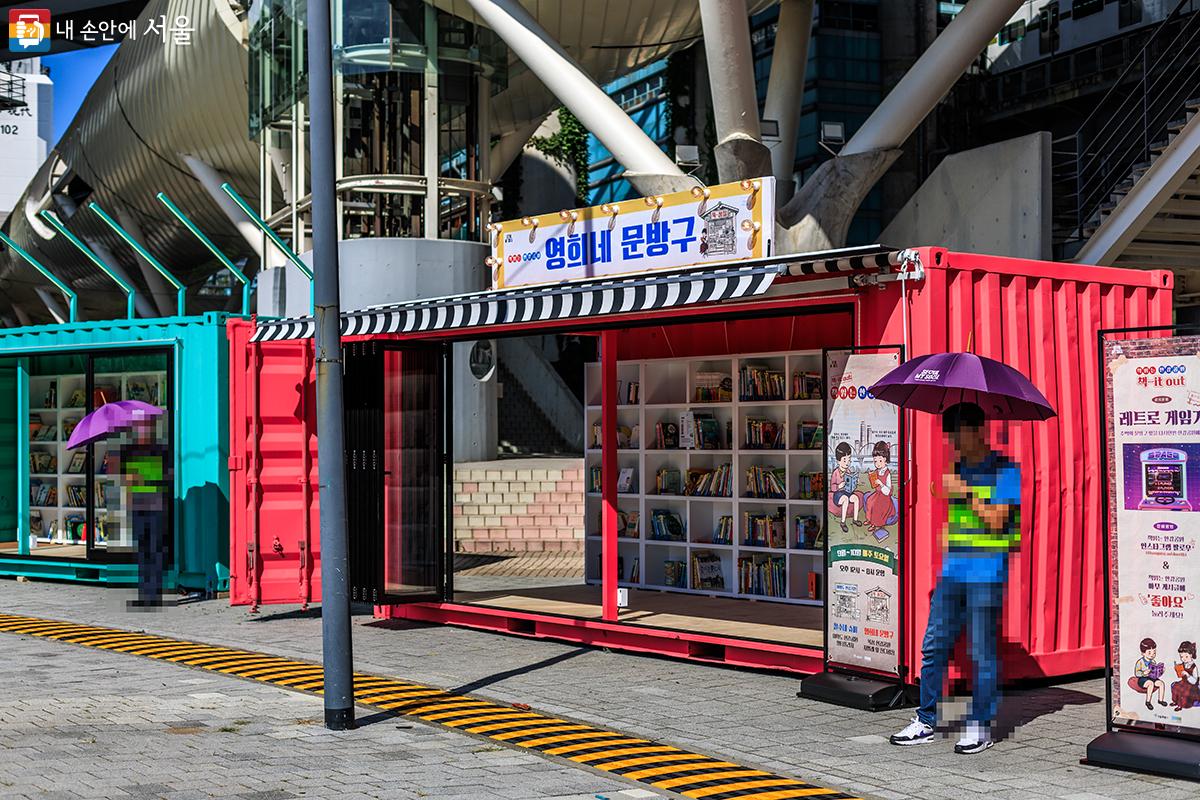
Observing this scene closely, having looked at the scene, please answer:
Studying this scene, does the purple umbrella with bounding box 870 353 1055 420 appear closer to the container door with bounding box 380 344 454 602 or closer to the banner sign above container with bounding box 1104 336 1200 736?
the banner sign above container with bounding box 1104 336 1200 736

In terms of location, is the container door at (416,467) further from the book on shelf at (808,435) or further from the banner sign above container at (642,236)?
the book on shelf at (808,435)

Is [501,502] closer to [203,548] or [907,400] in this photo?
[203,548]

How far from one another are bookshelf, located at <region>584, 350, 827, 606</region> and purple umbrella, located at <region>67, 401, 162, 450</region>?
4.45m

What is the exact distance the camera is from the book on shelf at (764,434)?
13398mm

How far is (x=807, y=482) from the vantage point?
13.1 metres

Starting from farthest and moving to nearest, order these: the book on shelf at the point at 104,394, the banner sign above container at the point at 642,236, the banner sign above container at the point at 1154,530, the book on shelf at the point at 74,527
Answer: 1. the book on shelf at the point at 74,527
2. the book on shelf at the point at 104,394
3. the banner sign above container at the point at 642,236
4. the banner sign above container at the point at 1154,530

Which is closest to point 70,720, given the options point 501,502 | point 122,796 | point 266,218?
point 122,796

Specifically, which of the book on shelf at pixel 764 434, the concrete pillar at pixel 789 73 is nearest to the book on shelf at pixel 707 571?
the book on shelf at pixel 764 434

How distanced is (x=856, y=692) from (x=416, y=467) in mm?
→ 5169

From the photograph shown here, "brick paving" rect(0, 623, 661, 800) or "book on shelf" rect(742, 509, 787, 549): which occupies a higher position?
"book on shelf" rect(742, 509, 787, 549)

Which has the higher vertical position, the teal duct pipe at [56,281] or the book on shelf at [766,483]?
the teal duct pipe at [56,281]

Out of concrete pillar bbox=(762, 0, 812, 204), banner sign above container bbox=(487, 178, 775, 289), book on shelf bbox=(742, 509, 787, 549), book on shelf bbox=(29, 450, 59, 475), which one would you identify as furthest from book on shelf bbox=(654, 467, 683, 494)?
concrete pillar bbox=(762, 0, 812, 204)

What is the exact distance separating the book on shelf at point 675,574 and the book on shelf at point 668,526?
0.22 meters

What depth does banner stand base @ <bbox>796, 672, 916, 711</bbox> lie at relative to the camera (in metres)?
9.11
